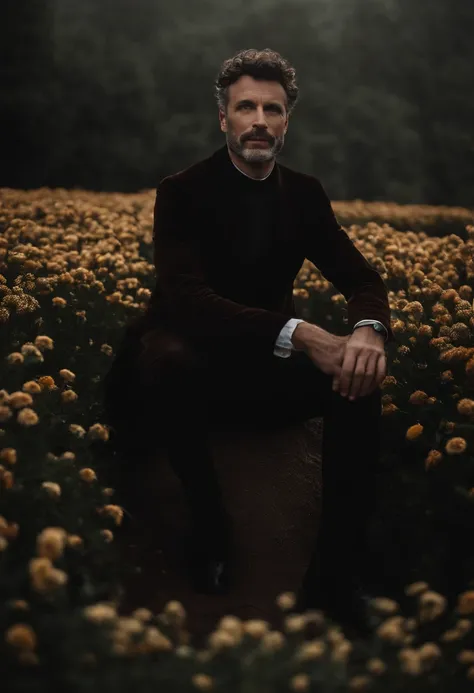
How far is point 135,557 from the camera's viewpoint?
3127 millimetres

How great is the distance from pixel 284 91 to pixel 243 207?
0.51m

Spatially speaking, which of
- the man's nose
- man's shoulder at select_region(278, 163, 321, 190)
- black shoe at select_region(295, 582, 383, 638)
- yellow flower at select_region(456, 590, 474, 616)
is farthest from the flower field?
the man's nose

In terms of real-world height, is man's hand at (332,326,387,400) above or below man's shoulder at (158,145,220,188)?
below

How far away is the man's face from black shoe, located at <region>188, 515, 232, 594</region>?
1419mm

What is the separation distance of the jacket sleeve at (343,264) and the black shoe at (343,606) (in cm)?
92

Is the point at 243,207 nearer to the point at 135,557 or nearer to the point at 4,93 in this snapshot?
the point at 135,557

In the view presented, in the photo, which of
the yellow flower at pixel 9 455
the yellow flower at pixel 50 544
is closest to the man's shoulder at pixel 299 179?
the yellow flower at pixel 9 455

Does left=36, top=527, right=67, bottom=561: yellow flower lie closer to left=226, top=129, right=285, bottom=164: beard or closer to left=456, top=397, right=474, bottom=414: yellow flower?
left=456, top=397, right=474, bottom=414: yellow flower

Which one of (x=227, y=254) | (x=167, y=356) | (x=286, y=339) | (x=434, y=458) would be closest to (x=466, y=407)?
(x=434, y=458)

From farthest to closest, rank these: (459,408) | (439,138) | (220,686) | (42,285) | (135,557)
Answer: (439,138)
(42,285)
(135,557)
(459,408)
(220,686)

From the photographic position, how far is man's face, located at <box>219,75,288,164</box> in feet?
10.7

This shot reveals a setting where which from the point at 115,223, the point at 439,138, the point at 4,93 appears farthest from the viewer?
the point at 439,138

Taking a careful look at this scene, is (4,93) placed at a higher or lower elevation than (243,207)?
higher

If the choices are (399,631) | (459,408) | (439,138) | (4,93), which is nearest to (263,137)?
(459,408)
